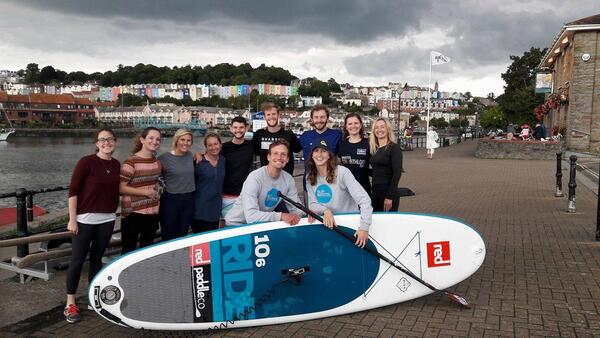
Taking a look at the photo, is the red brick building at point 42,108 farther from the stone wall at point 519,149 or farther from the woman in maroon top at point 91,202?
the woman in maroon top at point 91,202

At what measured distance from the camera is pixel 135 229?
5.12 m

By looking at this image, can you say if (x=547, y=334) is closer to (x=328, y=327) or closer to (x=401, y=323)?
(x=401, y=323)

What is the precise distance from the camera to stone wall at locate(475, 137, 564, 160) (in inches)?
992

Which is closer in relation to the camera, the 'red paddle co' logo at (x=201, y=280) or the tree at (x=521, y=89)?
the 'red paddle co' logo at (x=201, y=280)

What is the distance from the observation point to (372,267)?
16.0 ft

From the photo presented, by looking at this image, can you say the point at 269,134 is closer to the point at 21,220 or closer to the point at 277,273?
the point at 277,273

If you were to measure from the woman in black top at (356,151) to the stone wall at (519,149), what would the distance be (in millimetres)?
22425

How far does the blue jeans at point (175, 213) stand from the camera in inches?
206

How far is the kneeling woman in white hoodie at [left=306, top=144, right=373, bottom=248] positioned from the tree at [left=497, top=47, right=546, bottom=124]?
46219 millimetres

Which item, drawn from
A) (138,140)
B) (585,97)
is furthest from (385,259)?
(585,97)

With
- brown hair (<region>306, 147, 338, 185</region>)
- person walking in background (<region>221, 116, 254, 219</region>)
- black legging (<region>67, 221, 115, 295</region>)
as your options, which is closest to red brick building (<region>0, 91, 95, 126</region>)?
person walking in background (<region>221, 116, 254, 219</region>)

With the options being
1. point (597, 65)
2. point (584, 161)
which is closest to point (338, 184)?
point (584, 161)

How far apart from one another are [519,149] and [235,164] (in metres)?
23.9

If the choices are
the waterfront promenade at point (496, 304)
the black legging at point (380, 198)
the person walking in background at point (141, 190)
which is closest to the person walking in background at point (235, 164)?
the person walking in background at point (141, 190)
